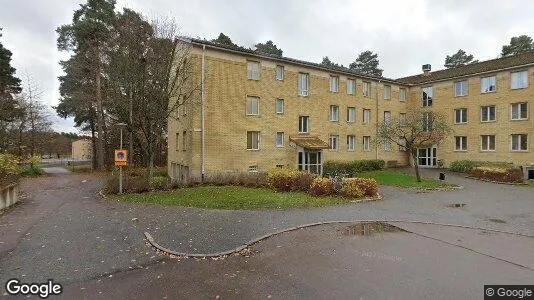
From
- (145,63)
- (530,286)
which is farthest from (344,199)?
(145,63)

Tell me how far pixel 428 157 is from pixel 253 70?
2366 centimetres

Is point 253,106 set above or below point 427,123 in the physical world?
above

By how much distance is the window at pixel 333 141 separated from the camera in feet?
107

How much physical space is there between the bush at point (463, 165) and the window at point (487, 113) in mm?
4572

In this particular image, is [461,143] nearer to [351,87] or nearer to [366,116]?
[366,116]

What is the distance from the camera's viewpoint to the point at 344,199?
17.0 meters

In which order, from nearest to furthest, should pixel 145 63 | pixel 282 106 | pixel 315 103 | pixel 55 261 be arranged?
pixel 55 261
pixel 145 63
pixel 282 106
pixel 315 103

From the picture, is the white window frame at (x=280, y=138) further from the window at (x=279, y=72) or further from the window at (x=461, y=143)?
the window at (x=461, y=143)

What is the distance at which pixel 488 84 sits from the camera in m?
33.2

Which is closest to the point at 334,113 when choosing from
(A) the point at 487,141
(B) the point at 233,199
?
(A) the point at 487,141

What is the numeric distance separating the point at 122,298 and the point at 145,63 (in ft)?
59.2

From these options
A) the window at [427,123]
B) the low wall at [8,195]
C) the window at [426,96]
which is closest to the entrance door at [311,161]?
the window at [427,123]

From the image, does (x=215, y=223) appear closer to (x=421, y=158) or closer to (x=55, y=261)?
(x=55, y=261)

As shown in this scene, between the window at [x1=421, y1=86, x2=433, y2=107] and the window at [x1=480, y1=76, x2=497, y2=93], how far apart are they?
534cm
